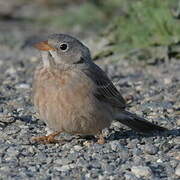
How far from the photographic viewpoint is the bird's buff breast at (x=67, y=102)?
21.8 feet

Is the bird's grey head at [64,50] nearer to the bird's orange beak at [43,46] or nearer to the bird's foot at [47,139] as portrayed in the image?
the bird's orange beak at [43,46]

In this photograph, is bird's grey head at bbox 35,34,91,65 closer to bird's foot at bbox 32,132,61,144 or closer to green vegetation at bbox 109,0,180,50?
bird's foot at bbox 32,132,61,144

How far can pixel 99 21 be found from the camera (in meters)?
15.0

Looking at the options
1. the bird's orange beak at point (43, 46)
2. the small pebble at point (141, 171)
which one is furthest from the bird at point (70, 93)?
the small pebble at point (141, 171)

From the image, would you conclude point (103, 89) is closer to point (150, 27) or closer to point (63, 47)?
point (63, 47)

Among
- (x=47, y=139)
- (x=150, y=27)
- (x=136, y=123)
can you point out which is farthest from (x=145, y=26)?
(x=47, y=139)

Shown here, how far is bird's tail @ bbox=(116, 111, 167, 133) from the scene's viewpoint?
24.5 ft

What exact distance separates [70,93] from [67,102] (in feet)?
0.33

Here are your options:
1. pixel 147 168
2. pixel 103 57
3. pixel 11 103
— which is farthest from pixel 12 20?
pixel 147 168

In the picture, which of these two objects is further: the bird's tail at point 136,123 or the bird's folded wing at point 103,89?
the bird's tail at point 136,123

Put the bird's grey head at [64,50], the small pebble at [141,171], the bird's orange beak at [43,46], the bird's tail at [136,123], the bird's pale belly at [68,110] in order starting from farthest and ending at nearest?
the bird's tail at [136,123], the bird's grey head at [64,50], the bird's orange beak at [43,46], the bird's pale belly at [68,110], the small pebble at [141,171]

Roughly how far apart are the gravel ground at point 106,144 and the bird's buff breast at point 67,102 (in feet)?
0.90

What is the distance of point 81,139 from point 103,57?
4240 millimetres

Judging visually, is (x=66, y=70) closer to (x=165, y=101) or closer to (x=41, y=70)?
(x=41, y=70)
